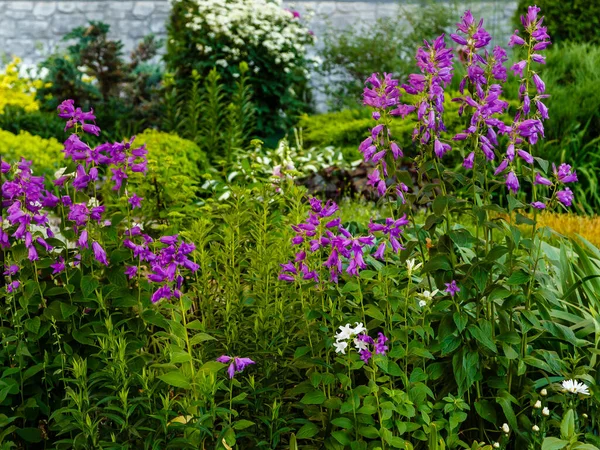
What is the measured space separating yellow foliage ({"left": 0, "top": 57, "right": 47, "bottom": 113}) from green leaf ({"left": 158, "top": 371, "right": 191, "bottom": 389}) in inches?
394

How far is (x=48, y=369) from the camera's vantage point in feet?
9.98

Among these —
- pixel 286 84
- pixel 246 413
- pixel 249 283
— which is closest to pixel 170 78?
pixel 286 84

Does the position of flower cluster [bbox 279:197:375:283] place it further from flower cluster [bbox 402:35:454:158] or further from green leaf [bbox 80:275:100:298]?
green leaf [bbox 80:275:100:298]

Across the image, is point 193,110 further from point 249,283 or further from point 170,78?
point 249,283

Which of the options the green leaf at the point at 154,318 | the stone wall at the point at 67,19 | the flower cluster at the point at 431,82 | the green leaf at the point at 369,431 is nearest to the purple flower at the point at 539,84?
the flower cluster at the point at 431,82

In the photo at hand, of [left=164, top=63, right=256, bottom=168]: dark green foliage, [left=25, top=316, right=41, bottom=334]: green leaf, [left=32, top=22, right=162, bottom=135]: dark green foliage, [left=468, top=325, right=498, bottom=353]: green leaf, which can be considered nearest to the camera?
[left=468, top=325, right=498, bottom=353]: green leaf

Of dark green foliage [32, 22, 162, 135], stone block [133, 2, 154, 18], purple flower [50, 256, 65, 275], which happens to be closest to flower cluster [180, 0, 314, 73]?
dark green foliage [32, 22, 162, 135]

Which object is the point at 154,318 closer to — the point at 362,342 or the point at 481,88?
the point at 362,342

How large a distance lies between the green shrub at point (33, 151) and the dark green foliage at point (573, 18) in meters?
6.09

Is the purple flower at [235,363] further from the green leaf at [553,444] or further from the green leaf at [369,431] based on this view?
the green leaf at [553,444]

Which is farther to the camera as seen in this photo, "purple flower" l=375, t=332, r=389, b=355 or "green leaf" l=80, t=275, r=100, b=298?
"green leaf" l=80, t=275, r=100, b=298

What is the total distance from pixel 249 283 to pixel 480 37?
4.46 ft

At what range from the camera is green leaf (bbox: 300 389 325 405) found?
8.80 feet

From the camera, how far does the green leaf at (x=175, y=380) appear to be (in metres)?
2.52
